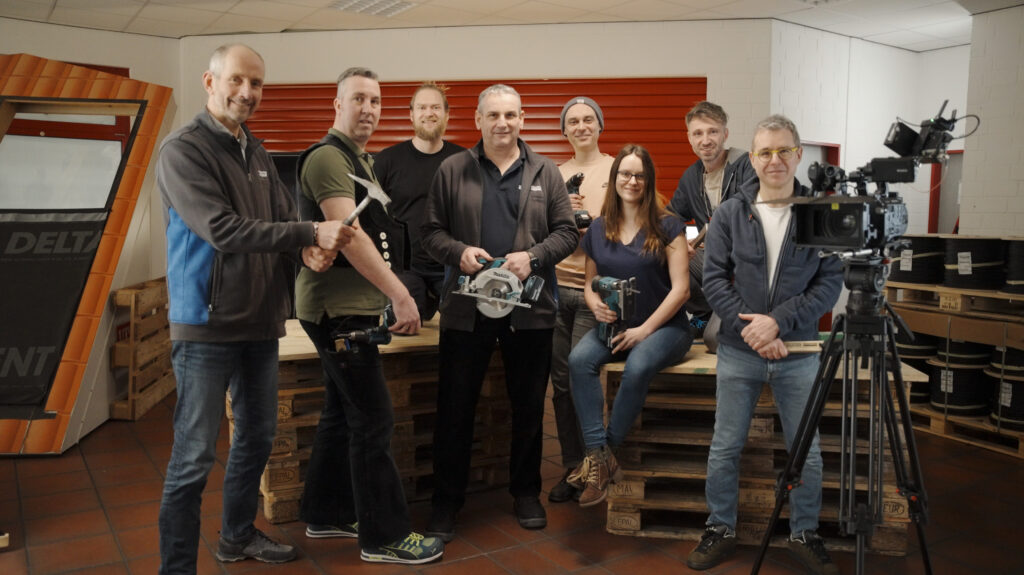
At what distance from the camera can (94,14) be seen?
6.78 metres

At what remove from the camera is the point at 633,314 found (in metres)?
3.34

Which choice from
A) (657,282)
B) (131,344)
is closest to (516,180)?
(657,282)

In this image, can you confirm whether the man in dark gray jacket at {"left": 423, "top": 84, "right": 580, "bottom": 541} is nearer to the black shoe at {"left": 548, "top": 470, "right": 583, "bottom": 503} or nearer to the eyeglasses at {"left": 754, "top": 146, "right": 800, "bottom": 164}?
the black shoe at {"left": 548, "top": 470, "right": 583, "bottom": 503}

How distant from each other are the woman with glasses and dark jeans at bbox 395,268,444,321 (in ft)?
2.96

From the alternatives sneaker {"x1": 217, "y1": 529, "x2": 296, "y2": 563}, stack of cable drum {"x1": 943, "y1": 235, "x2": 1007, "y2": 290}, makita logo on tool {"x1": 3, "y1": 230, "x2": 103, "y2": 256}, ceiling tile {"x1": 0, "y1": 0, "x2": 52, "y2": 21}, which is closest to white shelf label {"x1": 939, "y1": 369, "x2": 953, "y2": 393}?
stack of cable drum {"x1": 943, "y1": 235, "x2": 1007, "y2": 290}

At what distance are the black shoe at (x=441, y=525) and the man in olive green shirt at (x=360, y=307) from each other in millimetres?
161

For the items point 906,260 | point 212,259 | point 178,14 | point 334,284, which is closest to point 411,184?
point 334,284

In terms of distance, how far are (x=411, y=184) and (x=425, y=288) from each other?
54 centimetres

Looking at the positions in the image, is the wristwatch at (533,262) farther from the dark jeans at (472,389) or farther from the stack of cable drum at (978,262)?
the stack of cable drum at (978,262)

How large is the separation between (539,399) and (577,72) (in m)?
4.78

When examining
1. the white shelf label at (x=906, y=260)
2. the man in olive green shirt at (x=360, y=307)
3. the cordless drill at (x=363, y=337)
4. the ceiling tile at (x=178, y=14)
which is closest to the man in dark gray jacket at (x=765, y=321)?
the man in olive green shirt at (x=360, y=307)

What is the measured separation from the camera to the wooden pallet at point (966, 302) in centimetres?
478

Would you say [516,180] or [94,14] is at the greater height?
[94,14]

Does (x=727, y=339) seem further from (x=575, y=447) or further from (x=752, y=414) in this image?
(x=575, y=447)
